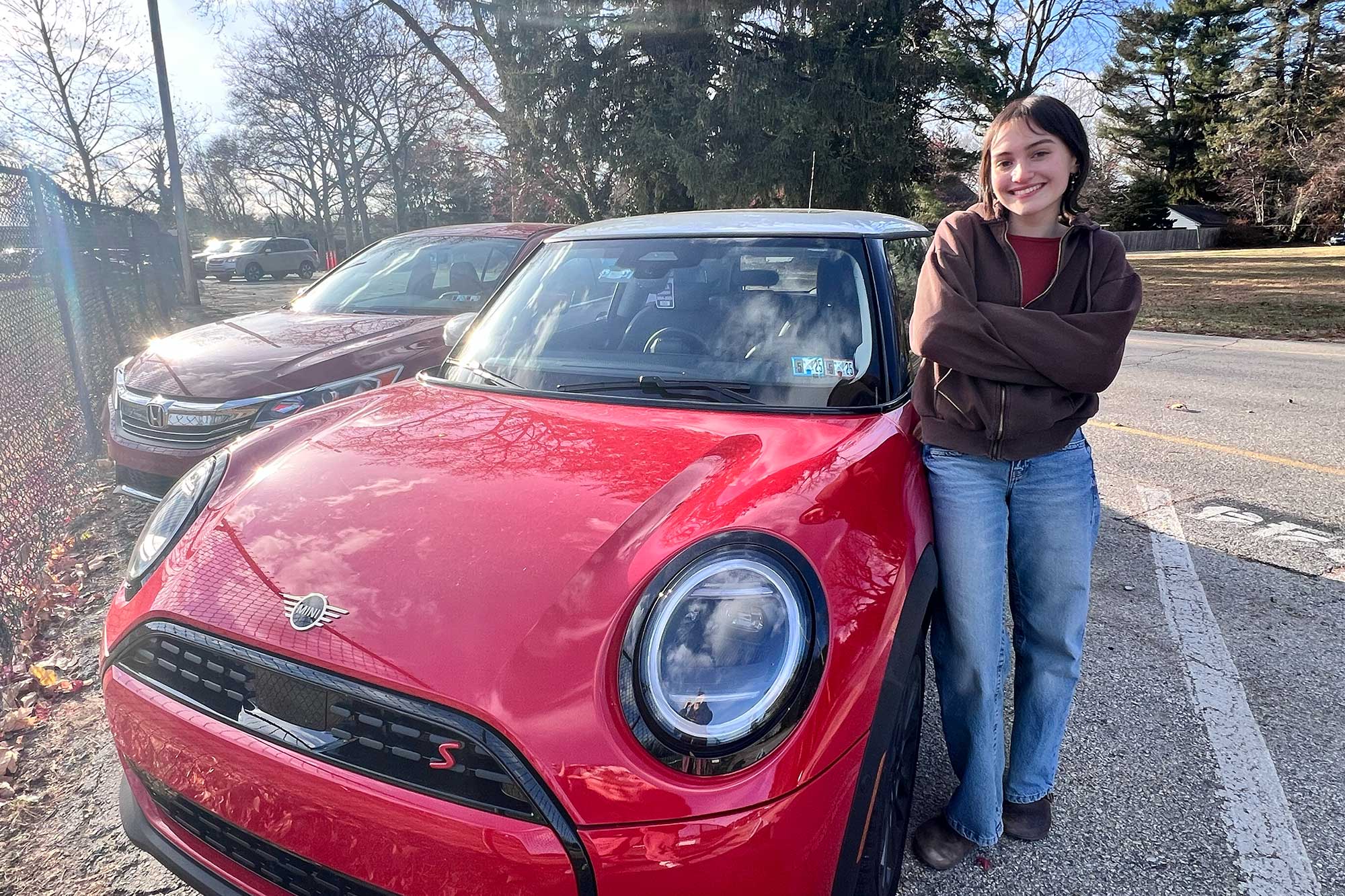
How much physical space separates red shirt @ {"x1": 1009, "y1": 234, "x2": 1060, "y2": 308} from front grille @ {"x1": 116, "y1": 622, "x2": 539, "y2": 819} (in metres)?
1.52

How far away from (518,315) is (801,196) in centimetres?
1615

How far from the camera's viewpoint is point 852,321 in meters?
2.33

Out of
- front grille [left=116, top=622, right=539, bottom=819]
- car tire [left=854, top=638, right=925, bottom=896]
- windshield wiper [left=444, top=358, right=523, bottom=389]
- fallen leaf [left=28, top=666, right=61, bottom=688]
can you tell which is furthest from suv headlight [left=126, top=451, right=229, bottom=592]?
car tire [left=854, top=638, right=925, bottom=896]

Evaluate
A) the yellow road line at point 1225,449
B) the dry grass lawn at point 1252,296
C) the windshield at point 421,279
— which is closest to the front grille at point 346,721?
the windshield at point 421,279

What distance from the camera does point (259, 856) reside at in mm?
1561

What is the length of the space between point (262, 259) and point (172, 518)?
1380 inches

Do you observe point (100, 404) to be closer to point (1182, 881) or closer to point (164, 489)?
point (164, 489)

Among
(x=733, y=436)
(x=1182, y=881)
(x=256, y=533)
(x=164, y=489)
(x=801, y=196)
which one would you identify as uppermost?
(x=801, y=196)

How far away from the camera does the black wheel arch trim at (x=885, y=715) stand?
142 cm

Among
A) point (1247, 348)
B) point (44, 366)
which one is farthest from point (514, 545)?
point (1247, 348)

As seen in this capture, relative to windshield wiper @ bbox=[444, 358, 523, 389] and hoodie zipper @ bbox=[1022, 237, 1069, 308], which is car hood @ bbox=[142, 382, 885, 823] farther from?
hoodie zipper @ bbox=[1022, 237, 1069, 308]

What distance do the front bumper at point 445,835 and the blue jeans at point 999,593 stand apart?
0.64 meters

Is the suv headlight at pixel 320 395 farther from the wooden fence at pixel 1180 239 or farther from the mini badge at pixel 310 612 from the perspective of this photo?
the wooden fence at pixel 1180 239

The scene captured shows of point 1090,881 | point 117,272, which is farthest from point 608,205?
point 1090,881
